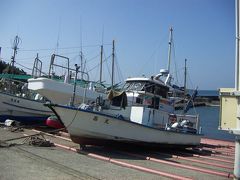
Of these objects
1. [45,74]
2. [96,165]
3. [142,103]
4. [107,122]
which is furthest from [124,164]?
[45,74]

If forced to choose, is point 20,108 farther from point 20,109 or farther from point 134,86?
point 134,86

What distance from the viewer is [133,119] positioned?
539 inches

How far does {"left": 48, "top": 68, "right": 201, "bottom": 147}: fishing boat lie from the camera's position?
11352mm

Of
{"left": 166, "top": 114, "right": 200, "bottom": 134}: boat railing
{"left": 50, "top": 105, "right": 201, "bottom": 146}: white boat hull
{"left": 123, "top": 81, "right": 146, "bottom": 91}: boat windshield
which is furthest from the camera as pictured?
{"left": 123, "top": 81, "right": 146, "bottom": 91}: boat windshield

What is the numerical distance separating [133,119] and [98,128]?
8.45 ft

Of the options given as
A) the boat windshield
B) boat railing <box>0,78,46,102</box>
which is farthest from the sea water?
boat railing <box>0,78,46,102</box>

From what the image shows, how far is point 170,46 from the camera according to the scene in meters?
20.4

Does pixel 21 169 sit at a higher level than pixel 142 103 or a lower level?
lower

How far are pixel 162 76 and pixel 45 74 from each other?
6.12 m

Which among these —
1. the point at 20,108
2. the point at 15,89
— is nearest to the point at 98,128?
the point at 20,108

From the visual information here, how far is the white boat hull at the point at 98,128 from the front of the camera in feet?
36.9

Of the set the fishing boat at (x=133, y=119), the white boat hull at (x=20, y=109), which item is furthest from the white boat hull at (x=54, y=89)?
the white boat hull at (x=20, y=109)

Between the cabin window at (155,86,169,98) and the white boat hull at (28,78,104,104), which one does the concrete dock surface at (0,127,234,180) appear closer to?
the white boat hull at (28,78,104,104)

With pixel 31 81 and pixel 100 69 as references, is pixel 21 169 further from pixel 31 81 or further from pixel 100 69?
pixel 100 69
